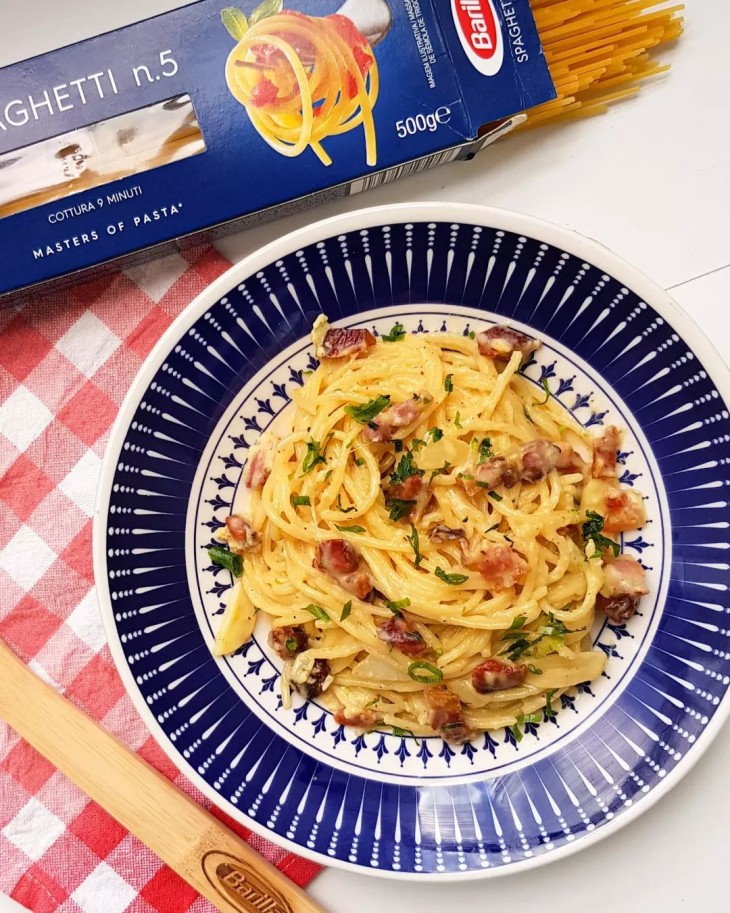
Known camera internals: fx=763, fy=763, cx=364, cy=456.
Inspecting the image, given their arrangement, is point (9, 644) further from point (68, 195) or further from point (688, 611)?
point (688, 611)

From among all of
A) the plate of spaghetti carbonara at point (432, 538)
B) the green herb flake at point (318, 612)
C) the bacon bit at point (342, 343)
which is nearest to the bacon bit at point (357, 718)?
the plate of spaghetti carbonara at point (432, 538)

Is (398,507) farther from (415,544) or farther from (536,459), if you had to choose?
(536,459)

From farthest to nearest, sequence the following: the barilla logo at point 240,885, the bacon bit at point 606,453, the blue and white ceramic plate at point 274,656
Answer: the barilla logo at point 240,885
the bacon bit at point 606,453
the blue and white ceramic plate at point 274,656

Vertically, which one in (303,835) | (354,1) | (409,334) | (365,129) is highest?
(354,1)

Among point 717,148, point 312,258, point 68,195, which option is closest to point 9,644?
point 68,195

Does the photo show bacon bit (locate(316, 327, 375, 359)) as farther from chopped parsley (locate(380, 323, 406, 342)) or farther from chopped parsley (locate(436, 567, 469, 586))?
chopped parsley (locate(436, 567, 469, 586))

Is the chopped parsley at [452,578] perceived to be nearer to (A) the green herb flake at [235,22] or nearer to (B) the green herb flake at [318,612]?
(B) the green herb flake at [318,612]
